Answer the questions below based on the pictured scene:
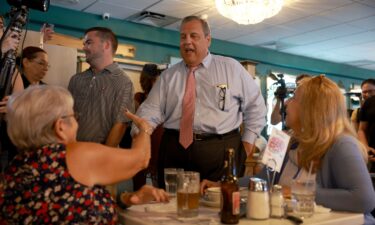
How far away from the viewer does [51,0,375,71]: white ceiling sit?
4609mm

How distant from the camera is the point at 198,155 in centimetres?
216

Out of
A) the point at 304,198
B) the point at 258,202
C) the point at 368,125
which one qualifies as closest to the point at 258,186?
the point at 258,202

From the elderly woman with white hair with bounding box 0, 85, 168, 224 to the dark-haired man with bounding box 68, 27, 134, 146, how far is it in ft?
3.98

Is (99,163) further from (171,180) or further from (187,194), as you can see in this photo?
(171,180)

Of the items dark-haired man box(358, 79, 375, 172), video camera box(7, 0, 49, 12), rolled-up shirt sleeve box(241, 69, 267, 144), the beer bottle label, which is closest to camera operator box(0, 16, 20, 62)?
video camera box(7, 0, 49, 12)

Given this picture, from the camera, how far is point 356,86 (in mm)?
8742

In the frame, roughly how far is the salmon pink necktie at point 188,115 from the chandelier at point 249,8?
1874 millimetres

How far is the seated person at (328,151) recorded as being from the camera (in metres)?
1.38

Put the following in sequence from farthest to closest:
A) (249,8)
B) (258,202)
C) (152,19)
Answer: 1. (152,19)
2. (249,8)
3. (258,202)

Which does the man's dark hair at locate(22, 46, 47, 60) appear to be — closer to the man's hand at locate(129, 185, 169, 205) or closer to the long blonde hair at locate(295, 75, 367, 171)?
the man's hand at locate(129, 185, 169, 205)

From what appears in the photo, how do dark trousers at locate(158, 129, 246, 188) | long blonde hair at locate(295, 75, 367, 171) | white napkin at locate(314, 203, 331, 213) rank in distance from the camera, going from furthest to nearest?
dark trousers at locate(158, 129, 246, 188) → long blonde hair at locate(295, 75, 367, 171) → white napkin at locate(314, 203, 331, 213)

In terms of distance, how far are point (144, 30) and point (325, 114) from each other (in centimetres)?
437

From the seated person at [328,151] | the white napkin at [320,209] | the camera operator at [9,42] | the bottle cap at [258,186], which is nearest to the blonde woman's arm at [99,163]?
the bottle cap at [258,186]

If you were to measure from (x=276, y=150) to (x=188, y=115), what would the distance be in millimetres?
962
